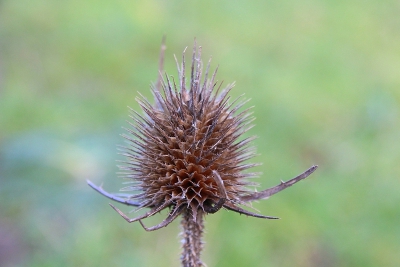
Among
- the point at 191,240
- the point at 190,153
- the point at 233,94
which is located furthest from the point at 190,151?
the point at 233,94

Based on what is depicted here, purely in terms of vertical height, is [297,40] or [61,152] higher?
[297,40]

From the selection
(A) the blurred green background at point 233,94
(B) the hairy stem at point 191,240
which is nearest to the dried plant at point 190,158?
(B) the hairy stem at point 191,240

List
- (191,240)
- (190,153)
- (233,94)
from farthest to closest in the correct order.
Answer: (233,94)
(191,240)
(190,153)

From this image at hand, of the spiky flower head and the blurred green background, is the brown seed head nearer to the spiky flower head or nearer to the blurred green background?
the spiky flower head

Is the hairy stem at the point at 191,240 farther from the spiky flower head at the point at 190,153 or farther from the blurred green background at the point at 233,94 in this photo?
the blurred green background at the point at 233,94

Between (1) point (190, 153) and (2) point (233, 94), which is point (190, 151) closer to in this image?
(1) point (190, 153)

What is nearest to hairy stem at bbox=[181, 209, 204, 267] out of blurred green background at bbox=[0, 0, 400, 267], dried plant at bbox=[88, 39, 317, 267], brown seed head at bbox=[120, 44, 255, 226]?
dried plant at bbox=[88, 39, 317, 267]

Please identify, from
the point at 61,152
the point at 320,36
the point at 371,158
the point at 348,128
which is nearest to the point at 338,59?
the point at 320,36

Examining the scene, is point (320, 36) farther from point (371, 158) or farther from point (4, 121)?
point (4, 121)
